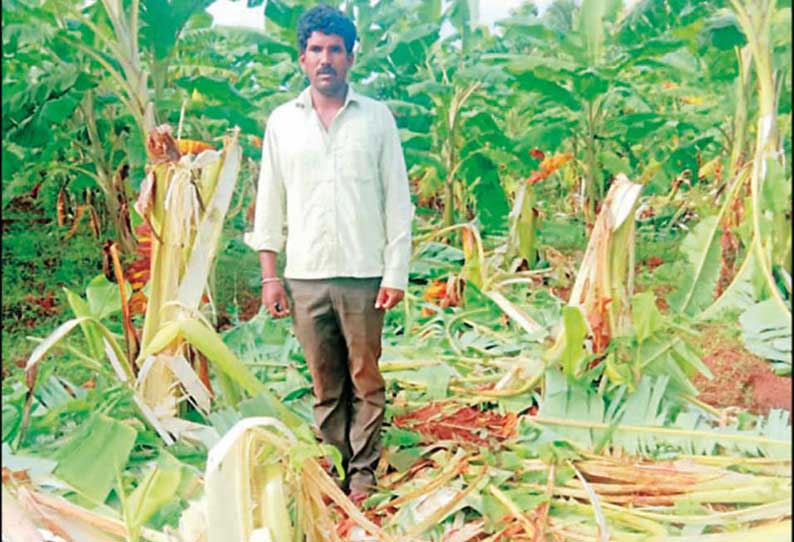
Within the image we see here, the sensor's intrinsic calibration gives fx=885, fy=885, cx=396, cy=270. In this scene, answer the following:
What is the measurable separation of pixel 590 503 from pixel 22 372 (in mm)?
1033

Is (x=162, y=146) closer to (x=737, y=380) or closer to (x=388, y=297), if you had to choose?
(x=388, y=297)

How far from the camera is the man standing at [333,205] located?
4.97ft

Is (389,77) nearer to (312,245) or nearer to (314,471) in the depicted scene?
(312,245)

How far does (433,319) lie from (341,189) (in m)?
0.76

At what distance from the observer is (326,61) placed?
1.49m

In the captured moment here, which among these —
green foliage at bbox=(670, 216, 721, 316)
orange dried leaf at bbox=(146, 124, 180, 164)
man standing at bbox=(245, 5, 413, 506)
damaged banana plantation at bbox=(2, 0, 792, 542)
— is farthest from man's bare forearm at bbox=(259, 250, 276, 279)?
green foliage at bbox=(670, 216, 721, 316)

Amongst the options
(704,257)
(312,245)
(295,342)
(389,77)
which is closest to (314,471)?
(312,245)

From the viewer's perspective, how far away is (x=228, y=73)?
100 inches

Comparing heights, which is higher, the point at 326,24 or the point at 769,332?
the point at 326,24

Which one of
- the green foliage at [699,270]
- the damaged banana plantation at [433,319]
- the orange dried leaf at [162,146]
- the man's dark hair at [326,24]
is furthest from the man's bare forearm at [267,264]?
the green foliage at [699,270]

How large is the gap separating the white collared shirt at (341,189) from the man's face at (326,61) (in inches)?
1.3

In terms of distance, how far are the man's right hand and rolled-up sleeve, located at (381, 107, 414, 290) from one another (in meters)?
0.20

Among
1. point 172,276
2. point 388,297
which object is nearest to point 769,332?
point 388,297

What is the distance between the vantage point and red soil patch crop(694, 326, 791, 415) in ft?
5.11
